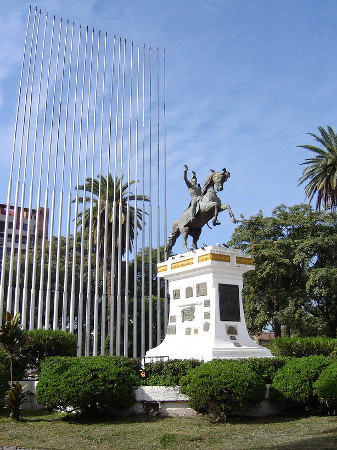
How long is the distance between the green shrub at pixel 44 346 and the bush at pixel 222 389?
6.70 metres

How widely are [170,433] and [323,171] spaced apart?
97.4ft

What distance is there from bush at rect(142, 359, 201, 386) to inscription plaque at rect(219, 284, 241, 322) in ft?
8.64

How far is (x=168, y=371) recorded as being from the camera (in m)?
12.8

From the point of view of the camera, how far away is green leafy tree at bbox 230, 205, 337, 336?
3384 cm

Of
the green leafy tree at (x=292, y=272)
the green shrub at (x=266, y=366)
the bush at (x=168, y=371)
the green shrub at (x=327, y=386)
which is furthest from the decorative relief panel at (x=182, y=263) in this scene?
the green leafy tree at (x=292, y=272)

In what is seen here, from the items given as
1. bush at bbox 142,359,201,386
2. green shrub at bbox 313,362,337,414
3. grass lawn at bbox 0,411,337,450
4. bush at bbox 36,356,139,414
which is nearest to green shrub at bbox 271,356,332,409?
green shrub at bbox 313,362,337,414

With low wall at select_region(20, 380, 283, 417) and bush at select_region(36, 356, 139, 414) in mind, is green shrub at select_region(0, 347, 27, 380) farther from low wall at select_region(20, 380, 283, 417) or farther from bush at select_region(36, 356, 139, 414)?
low wall at select_region(20, 380, 283, 417)

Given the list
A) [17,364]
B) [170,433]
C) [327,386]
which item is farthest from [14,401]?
[327,386]

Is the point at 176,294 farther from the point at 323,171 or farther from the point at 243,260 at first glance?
the point at 323,171

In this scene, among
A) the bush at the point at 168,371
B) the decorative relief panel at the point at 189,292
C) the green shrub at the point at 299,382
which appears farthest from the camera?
the decorative relief panel at the point at 189,292

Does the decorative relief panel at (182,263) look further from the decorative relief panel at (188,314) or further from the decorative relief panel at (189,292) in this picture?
the decorative relief panel at (188,314)

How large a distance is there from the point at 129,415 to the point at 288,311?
2288 centimetres

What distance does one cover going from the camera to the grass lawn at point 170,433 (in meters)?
9.14

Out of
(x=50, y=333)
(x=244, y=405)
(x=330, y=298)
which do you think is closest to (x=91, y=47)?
(x=50, y=333)
